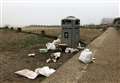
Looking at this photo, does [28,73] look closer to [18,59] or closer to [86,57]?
[18,59]

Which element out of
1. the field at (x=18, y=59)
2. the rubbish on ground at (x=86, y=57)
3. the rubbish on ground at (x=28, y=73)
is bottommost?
the field at (x=18, y=59)

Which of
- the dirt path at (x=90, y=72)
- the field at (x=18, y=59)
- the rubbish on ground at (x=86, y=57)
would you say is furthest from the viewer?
the rubbish on ground at (x=86, y=57)

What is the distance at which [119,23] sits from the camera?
26.0m

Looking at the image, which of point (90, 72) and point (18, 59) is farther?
point (18, 59)

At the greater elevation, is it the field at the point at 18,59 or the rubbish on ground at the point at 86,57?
the rubbish on ground at the point at 86,57

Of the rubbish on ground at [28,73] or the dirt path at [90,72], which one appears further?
the rubbish on ground at [28,73]

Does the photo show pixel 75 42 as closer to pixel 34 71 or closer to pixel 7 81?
pixel 34 71

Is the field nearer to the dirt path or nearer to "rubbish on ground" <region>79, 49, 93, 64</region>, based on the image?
the dirt path

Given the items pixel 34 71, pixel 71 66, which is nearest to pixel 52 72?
pixel 34 71

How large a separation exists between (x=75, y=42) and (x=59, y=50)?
1264 millimetres

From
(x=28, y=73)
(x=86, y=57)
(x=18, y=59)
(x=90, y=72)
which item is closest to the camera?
(x=28, y=73)

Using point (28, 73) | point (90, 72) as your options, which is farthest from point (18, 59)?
point (90, 72)

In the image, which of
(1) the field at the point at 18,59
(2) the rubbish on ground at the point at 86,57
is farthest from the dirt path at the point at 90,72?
(1) the field at the point at 18,59

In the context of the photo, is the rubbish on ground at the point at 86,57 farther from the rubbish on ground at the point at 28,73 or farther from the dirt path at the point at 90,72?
the rubbish on ground at the point at 28,73
